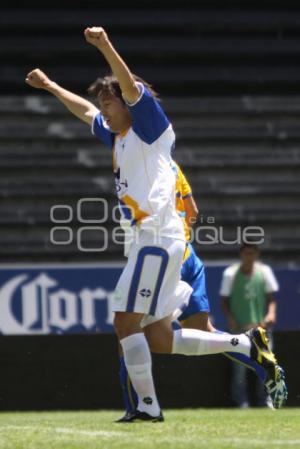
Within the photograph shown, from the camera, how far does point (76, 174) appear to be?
13.1 metres

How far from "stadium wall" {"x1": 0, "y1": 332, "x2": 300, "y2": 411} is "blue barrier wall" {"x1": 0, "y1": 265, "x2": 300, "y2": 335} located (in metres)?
0.75

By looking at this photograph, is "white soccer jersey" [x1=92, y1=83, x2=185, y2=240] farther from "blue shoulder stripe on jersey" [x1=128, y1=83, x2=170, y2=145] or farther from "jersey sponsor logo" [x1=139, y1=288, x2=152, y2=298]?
"jersey sponsor logo" [x1=139, y1=288, x2=152, y2=298]

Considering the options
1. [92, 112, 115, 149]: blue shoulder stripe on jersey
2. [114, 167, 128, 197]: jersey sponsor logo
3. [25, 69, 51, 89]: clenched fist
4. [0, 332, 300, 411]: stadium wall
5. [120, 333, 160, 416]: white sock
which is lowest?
[0, 332, 300, 411]: stadium wall

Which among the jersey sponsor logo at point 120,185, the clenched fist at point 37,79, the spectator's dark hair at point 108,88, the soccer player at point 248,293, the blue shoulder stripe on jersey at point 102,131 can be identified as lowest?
the soccer player at point 248,293

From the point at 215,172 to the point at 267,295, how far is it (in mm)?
2855

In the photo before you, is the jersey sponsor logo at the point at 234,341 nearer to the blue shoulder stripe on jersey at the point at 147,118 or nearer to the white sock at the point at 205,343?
the white sock at the point at 205,343

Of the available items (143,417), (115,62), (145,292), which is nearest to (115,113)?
(115,62)

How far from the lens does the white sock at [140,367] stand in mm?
5863

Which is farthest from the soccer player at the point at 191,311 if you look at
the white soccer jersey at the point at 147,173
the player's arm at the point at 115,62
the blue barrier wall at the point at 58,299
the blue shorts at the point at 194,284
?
the blue barrier wall at the point at 58,299

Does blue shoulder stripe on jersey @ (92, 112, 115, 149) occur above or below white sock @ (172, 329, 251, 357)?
above

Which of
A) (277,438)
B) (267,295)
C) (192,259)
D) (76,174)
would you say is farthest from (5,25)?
(277,438)

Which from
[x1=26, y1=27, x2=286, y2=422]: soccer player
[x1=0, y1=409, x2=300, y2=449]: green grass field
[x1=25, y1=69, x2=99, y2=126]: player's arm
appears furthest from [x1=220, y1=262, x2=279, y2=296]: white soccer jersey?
[x1=26, y1=27, x2=286, y2=422]: soccer player

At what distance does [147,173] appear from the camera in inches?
230

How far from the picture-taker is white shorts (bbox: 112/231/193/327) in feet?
19.0
